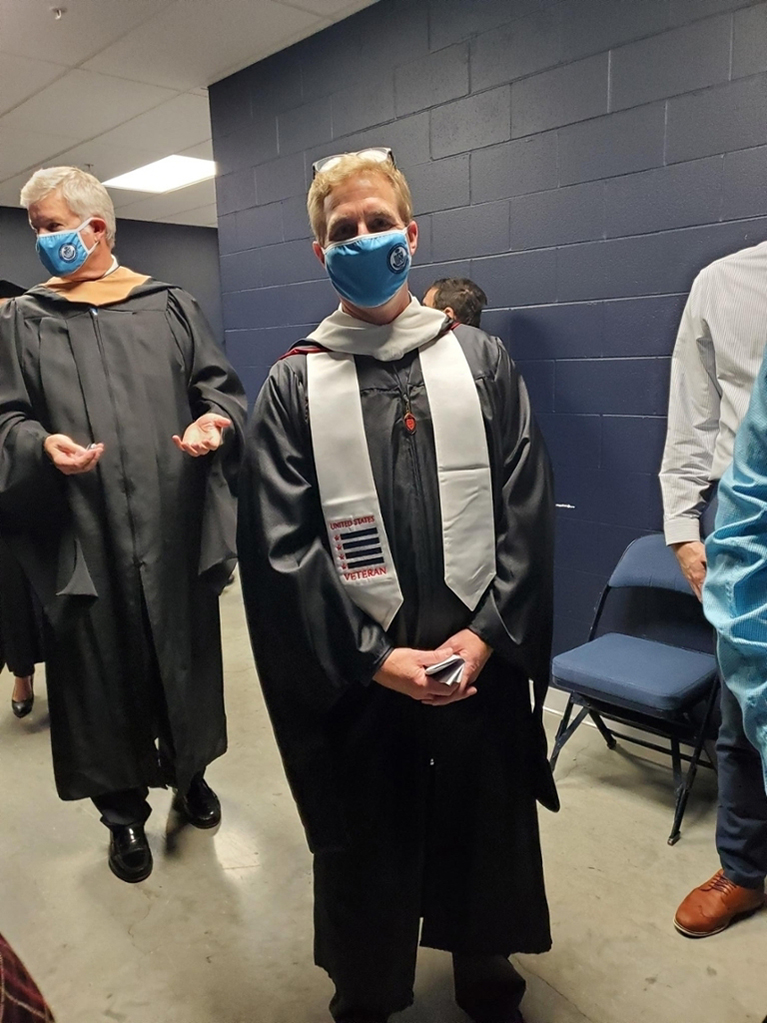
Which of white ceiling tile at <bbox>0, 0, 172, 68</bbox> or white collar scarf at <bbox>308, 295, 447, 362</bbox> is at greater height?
white ceiling tile at <bbox>0, 0, 172, 68</bbox>

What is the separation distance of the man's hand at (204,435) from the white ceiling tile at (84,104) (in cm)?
281

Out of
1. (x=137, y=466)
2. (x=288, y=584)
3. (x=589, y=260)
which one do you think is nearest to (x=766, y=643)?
(x=288, y=584)

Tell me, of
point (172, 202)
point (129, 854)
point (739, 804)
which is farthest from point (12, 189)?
point (739, 804)

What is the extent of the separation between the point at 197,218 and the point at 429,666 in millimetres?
7175

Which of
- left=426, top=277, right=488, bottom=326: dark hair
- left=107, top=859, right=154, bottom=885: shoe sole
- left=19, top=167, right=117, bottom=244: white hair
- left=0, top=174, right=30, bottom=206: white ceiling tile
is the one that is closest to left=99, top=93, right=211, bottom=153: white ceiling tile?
left=0, top=174, right=30, bottom=206: white ceiling tile

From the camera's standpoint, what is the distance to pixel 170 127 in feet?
14.8

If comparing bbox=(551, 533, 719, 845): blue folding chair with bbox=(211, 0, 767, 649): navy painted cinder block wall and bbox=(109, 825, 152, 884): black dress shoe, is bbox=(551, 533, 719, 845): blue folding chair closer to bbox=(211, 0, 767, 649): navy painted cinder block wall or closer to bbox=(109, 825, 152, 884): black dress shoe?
bbox=(211, 0, 767, 649): navy painted cinder block wall

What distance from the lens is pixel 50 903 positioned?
6.34 ft

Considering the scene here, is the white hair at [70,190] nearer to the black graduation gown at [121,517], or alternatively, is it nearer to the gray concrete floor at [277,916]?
the black graduation gown at [121,517]

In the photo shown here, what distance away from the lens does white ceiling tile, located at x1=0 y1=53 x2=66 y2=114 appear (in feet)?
11.5

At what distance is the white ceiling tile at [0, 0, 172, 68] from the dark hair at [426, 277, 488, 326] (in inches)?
66.6

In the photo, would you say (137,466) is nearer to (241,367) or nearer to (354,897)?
(354,897)

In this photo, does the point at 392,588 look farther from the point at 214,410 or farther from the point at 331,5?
the point at 331,5

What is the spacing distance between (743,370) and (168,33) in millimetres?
2920
